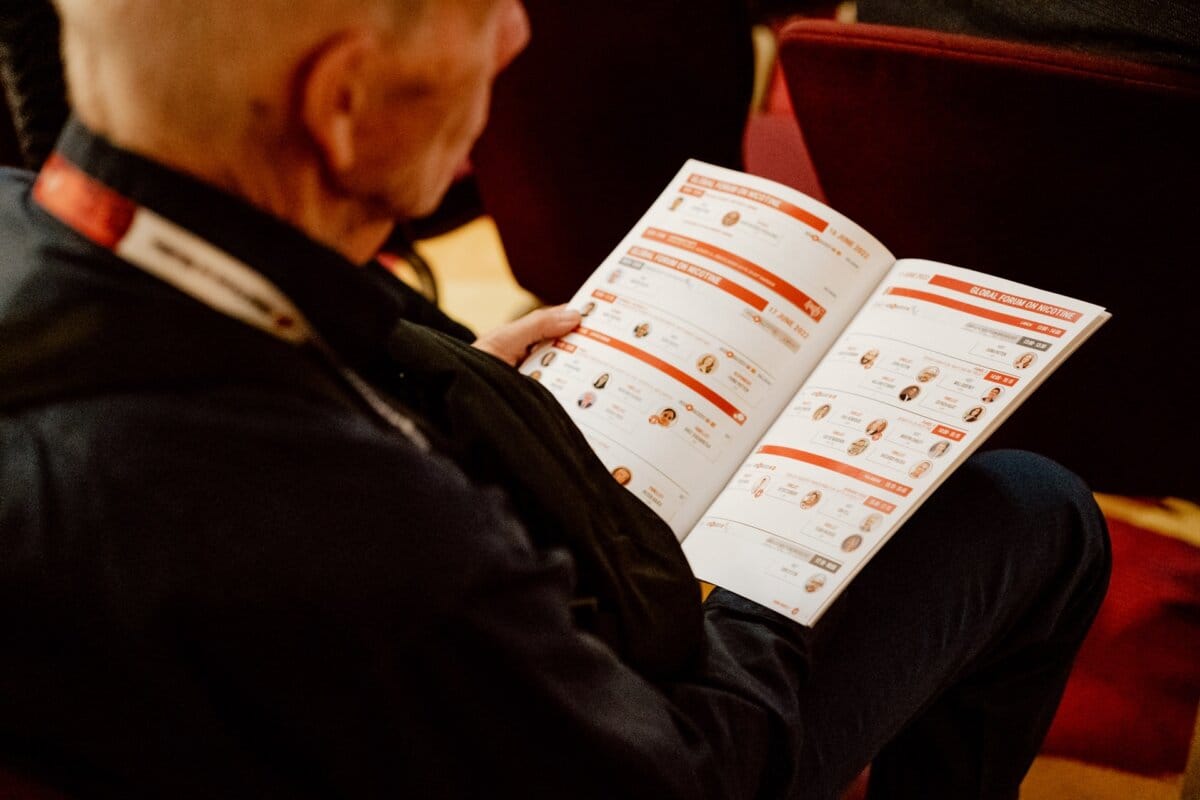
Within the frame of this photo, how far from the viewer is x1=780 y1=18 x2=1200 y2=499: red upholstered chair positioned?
84 centimetres

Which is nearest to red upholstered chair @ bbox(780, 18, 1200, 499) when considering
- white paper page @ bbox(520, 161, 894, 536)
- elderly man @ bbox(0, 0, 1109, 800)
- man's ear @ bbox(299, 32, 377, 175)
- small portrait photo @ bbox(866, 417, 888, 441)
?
white paper page @ bbox(520, 161, 894, 536)

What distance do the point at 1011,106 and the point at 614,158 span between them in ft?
1.83

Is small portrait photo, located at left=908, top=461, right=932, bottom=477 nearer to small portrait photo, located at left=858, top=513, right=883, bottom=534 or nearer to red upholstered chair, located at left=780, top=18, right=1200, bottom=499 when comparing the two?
small portrait photo, located at left=858, top=513, right=883, bottom=534

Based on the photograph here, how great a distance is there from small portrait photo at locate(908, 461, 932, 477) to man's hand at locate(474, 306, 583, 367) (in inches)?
11.9

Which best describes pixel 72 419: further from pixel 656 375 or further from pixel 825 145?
pixel 825 145

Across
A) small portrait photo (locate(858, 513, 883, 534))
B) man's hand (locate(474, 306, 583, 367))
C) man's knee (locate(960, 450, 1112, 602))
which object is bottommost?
man's hand (locate(474, 306, 583, 367))

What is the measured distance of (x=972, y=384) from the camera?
756mm

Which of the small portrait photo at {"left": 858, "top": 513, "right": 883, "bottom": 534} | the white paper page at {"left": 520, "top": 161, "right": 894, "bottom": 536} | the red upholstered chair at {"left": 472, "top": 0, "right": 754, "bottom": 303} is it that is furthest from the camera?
the red upholstered chair at {"left": 472, "top": 0, "right": 754, "bottom": 303}

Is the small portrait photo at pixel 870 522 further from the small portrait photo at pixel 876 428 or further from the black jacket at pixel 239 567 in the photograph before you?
the black jacket at pixel 239 567

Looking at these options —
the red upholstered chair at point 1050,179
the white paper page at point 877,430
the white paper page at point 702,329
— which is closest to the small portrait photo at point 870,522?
the white paper page at point 877,430

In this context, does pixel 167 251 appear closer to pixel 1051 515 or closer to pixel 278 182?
pixel 278 182

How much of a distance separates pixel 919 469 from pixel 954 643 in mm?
134

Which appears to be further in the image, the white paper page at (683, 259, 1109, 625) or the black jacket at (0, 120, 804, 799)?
the white paper page at (683, 259, 1109, 625)

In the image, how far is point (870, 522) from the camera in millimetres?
719
